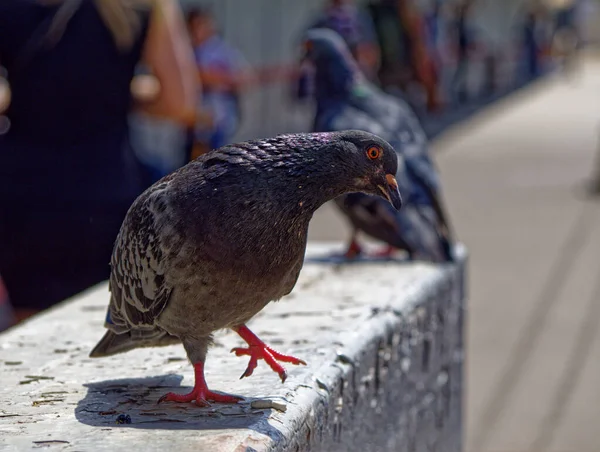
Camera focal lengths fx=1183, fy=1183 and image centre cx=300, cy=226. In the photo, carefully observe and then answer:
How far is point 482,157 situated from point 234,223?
552 inches

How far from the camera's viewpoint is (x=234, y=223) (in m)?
3.00

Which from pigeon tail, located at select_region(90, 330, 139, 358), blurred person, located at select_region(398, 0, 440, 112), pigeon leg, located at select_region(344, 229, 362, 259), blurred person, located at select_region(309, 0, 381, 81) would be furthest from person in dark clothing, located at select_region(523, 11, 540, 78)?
pigeon tail, located at select_region(90, 330, 139, 358)

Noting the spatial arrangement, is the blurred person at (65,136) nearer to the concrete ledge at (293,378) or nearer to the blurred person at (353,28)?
the concrete ledge at (293,378)

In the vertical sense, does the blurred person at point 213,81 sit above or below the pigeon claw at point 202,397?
below

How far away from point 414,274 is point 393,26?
12.5m

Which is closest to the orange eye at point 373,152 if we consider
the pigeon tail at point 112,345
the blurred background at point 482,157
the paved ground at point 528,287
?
the pigeon tail at point 112,345

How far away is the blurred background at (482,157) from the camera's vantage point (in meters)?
6.77

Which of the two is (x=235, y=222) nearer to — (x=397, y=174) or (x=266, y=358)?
(x=266, y=358)

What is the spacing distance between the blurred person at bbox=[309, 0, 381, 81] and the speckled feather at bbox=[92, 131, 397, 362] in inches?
259

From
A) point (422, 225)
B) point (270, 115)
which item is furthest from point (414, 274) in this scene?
point (270, 115)

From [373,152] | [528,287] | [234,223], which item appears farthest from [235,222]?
[528,287]

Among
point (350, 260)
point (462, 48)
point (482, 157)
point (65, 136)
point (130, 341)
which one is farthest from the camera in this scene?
point (462, 48)

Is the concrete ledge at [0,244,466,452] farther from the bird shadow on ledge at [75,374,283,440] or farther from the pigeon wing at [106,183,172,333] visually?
the pigeon wing at [106,183,172,333]

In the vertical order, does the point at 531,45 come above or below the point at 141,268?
below
